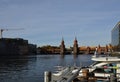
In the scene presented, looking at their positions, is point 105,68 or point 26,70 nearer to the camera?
point 105,68

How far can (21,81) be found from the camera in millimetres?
47719

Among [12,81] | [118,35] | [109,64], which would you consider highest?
[118,35]

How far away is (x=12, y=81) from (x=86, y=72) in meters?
27.0

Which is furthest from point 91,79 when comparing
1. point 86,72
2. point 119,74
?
point 119,74

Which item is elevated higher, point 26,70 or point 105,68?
point 105,68

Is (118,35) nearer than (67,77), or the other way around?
(67,77)

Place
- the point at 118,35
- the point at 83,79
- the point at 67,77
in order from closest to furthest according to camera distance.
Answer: the point at 67,77 < the point at 83,79 < the point at 118,35

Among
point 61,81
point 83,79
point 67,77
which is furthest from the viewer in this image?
point 83,79

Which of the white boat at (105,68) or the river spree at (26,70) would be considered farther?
the river spree at (26,70)

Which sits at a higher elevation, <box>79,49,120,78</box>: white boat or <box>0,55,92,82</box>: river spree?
<box>79,49,120,78</box>: white boat

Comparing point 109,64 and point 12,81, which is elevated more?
point 109,64

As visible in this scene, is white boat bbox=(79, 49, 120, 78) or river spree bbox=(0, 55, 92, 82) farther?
river spree bbox=(0, 55, 92, 82)

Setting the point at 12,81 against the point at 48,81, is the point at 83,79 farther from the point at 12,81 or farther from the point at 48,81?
the point at 12,81

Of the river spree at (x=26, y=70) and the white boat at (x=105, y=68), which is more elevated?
the white boat at (x=105, y=68)
